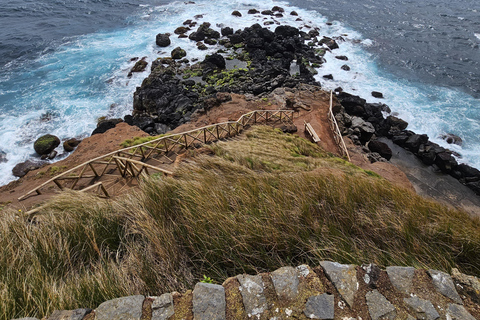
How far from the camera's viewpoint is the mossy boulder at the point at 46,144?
1641 cm

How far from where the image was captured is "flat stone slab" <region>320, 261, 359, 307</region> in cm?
258

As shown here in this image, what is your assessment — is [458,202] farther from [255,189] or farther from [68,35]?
[68,35]

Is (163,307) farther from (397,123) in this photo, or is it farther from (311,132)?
(397,123)

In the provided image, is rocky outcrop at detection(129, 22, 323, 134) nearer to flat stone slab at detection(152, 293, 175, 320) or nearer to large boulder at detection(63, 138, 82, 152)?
large boulder at detection(63, 138, 82, 152)

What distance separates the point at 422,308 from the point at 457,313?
328mm

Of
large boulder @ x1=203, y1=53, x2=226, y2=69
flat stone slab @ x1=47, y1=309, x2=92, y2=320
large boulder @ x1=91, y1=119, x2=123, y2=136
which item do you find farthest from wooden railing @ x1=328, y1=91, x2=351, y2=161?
large boulder @ x1=91, y1=119, x2=123, y2=136

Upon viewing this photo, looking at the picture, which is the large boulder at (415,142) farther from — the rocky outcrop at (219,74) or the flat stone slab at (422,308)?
the flat stone slab at (422,308)

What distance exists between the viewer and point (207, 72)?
24938mm

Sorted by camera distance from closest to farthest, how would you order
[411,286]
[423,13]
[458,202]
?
1. [411,286]
2. [458,202]
3. [423,13]

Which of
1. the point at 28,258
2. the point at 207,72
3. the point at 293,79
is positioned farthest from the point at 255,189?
the point at 207,72

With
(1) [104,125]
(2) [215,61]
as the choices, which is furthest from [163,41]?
(1) [104,125]

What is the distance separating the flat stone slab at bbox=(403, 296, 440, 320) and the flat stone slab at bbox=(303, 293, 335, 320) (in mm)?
782

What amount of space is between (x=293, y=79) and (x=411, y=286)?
22.7 m

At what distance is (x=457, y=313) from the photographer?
245 centimetres
